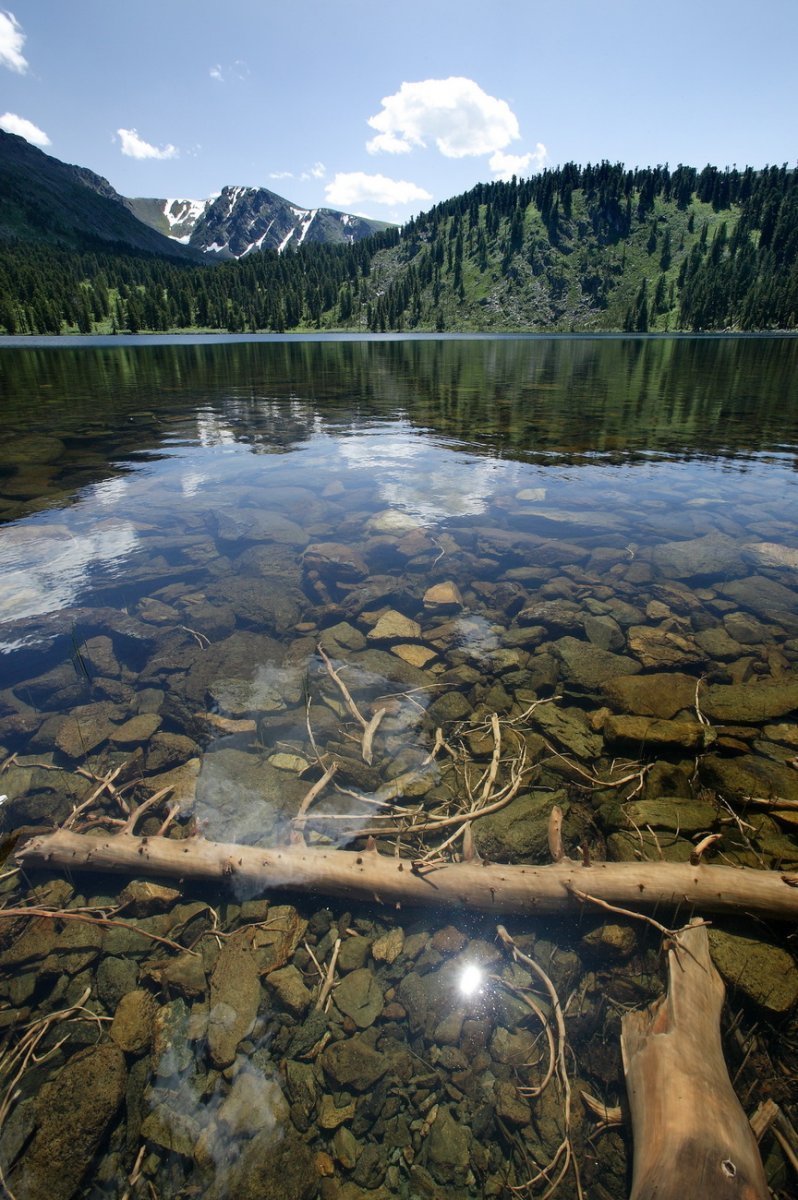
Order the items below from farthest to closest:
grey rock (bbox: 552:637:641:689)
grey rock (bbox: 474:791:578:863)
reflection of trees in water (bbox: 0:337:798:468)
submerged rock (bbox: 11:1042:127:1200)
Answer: reflection of trees in water (bbox: 0:337:798:468) → grey rock (bbox: 552:637:641:689) → grey rock (bbox: 474:791:578:863) → submerged rock (bbox: 11:1042:127:1200)

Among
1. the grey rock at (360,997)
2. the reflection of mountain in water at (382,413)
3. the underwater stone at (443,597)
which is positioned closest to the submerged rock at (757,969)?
the grey rock at (360,997)

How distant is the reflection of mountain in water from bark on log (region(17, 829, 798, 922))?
11873mm

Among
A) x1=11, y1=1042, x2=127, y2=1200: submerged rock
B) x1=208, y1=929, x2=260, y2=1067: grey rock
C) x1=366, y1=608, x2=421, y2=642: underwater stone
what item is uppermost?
x1=366, y1=608, x2=421, y2=642: underwater stone

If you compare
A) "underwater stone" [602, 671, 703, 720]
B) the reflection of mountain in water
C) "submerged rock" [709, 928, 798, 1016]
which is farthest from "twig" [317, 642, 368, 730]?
the reflection of mountain in water

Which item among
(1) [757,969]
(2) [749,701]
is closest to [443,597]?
(2) [749,701]

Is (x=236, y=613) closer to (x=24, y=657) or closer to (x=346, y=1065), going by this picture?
(x=24, y=657)

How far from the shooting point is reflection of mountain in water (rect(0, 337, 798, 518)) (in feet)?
66.6

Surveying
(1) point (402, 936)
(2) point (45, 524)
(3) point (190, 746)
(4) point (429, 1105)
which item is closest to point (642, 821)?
(1) point (402, 936)

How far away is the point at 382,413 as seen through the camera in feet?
103

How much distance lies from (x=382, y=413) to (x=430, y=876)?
30.1 m

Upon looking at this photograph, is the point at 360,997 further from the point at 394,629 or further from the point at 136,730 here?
the point at 394,629

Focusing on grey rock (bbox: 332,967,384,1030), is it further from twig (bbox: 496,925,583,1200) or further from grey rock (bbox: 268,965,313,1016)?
twig (bbox: 496,925,583,1200)

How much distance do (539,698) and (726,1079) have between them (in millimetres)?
4180

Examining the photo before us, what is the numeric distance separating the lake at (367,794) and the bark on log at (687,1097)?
0.68 feet
